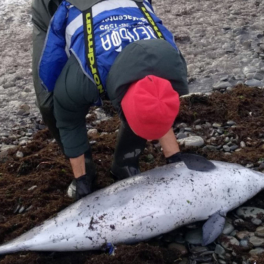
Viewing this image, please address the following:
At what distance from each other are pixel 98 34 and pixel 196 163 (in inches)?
Answer: 58.7

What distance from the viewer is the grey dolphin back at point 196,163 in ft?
15.5

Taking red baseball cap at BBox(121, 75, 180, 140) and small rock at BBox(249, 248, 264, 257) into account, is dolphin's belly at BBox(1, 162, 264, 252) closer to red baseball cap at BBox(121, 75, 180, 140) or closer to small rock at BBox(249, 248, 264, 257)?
small rock at BBox(249, 248, 264, 257)

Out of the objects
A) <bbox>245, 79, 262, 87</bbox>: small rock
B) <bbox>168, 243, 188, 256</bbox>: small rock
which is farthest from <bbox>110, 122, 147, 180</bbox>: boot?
<bbox>245, 79, 262, 87</bbox>: small rock

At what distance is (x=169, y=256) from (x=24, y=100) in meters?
3.51

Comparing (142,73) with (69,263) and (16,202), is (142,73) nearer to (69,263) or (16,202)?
(69,263)

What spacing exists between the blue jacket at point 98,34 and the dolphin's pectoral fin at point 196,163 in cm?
108

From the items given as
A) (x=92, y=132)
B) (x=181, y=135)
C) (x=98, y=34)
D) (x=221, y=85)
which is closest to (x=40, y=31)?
(x=98, y=34)

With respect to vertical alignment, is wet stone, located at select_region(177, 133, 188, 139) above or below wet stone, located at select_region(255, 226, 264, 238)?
below

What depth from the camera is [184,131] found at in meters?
5.95

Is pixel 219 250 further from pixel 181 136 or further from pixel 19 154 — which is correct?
pixel 19 154

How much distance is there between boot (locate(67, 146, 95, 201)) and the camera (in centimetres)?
481

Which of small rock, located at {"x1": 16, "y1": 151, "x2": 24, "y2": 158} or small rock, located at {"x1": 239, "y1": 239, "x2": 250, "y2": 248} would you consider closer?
small rock, located at {"x1": 239, "y1": 239, "x2": 250, "y2": 248}

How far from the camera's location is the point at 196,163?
4770 mm

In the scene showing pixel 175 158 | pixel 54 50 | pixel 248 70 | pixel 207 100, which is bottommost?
pixel 248 70
